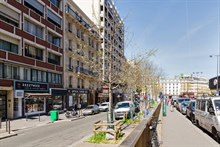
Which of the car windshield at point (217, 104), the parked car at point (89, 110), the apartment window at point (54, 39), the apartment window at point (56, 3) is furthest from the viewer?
the apartment window at point (56, 3)

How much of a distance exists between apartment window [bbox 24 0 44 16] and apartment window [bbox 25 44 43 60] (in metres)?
4.75

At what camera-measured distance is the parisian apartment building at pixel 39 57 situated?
27.9 meters

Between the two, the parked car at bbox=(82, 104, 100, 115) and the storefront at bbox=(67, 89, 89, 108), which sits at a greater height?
the storefront at bbox=(67, 89, 89, 108)

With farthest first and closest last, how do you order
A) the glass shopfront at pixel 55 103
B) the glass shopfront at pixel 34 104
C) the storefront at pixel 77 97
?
the storefront at pixel 77 97
the glass shopfront at pixel 55 103
the glass shopfront at pixel 34 104

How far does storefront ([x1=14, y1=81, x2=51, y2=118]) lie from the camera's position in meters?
29.2

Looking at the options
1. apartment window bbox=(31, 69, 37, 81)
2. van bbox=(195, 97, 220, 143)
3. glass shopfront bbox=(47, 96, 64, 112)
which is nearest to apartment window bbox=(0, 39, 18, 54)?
apartment window bbox=(31, 69, 37, 81)

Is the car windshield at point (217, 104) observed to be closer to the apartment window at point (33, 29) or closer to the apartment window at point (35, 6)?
the apartment window at point (33, 29)

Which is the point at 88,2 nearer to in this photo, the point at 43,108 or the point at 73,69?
the point at 73,69

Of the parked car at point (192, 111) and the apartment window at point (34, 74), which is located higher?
the apartment window at point (34, 74)

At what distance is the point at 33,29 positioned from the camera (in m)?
33.7

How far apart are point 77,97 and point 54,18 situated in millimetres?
15223

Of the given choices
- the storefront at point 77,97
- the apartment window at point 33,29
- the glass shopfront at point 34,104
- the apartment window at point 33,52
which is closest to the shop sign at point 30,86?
the glass shopfront at point 34,104

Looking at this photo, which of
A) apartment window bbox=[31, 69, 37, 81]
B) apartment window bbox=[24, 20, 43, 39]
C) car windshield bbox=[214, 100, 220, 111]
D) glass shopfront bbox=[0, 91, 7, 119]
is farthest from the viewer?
apartment window bbox=[31, 69, 37, 81]

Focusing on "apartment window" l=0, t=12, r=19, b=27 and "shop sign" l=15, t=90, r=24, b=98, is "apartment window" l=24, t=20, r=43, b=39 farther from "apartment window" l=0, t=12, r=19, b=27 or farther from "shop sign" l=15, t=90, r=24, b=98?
"shop sign" l=15, t=90, r=24, b=98
